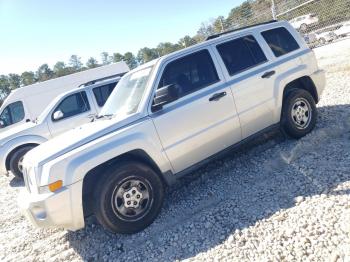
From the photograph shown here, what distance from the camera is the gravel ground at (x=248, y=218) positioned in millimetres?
3037

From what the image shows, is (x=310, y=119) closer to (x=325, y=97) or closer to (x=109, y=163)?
(x=325, y=97)

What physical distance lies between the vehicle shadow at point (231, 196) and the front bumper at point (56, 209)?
0.55 m

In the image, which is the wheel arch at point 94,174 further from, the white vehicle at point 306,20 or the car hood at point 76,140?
the white vehicle at point 306,20

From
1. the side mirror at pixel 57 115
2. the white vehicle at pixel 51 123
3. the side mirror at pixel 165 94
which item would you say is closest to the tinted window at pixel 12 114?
the white vehicle at pixel 51 123

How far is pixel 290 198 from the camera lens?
3713 millimetres

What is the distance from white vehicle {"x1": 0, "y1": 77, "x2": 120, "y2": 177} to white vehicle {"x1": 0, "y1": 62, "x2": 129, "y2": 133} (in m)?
1.92

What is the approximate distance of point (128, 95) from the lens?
14.6 ft

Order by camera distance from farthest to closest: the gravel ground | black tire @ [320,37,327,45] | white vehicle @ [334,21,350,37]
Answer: black tire @ [320,37,327,45] → white vehicle @ [334,21,350,37] → the gravel ground

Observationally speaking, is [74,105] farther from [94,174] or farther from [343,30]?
[343,30]

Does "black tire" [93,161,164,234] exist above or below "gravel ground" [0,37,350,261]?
above

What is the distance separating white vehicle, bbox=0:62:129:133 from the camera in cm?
1173

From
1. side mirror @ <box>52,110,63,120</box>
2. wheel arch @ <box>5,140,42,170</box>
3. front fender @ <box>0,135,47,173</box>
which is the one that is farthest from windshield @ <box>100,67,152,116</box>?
wheel arch @ <box>5,140,42,170</box>

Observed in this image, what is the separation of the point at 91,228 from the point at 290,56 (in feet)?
13.3

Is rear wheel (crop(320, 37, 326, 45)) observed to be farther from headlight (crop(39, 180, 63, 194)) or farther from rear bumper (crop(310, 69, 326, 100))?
headlight (crop(39, 180, 63, 194))
